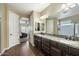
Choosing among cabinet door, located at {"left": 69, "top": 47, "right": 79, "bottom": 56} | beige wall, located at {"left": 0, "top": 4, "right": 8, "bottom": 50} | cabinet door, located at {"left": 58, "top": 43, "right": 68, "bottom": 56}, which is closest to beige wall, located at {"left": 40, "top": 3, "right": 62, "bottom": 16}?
cabinet door, located at {"left": 58, "top": 43, "right": 68, "bottom": 56}

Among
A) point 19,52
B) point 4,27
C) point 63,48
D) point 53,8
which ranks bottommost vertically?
A: point 19,52

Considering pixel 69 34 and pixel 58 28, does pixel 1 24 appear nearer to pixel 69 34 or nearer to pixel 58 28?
pixel 58 28

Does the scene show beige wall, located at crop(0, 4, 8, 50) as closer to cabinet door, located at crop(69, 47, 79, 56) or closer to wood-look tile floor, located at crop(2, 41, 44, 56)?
wood-look tile floor, located at crop(2, 41, 44, 56)

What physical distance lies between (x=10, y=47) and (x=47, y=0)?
69.3 inches

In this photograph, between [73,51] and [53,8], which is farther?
[53,8]

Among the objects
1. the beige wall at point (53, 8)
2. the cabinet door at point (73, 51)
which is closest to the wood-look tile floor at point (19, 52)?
the cabinet door at point (73, 51)

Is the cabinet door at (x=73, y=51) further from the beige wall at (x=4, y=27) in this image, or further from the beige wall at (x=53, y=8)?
the beige wall at (x=4, y=27)

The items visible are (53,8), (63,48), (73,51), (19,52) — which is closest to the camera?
(73,51)

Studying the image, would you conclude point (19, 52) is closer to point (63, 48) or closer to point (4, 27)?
point (4, 27)

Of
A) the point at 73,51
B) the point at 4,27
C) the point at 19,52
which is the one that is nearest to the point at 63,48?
the point at 73,51

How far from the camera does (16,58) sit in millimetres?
2656

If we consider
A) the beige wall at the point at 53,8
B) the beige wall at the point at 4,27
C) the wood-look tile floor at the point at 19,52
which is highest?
the beige wall at the point at 53,8

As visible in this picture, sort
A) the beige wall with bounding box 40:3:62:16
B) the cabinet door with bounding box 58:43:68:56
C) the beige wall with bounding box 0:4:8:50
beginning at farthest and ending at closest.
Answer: the beige wall with bounding box 40:3:62:16, the beige wall with bounding box 0:4:8:50, the cabinet door with bounding box 58:43:68:56

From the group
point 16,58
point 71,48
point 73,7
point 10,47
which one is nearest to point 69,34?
point 73,7
